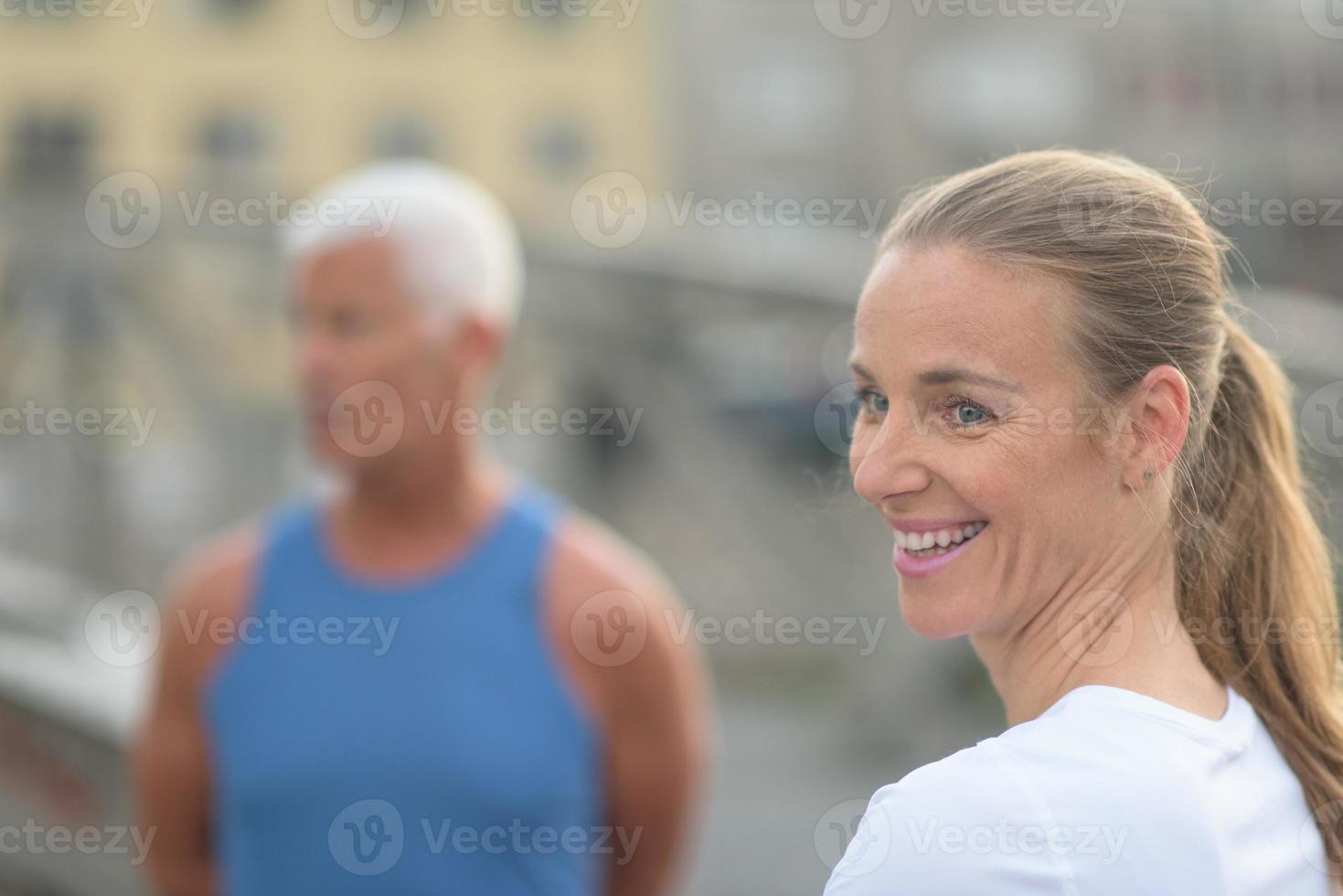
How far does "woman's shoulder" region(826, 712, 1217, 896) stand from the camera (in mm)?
1023

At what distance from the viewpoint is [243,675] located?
2334 millimetres

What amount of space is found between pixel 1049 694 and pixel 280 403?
2088 cm

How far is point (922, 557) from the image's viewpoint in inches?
50.8

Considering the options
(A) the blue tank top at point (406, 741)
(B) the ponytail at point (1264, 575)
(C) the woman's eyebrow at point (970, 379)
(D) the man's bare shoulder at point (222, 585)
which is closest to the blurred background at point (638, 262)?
(B) the ponytail at point (1264, 575)

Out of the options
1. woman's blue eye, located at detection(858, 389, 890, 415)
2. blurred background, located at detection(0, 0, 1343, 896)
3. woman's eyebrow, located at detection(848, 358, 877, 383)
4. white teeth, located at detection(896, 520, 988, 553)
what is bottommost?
blurred background, located at detection(0, 0, 1343, 896)

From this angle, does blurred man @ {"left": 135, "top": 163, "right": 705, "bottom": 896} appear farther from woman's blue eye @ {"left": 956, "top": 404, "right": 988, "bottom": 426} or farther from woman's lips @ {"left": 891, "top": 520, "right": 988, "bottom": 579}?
woman's blue eye @ {"left": 956, "top": 404, "right": 988, "bottom": 426}

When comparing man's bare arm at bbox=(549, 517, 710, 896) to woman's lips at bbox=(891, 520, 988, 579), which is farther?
man's bare arm at bbox=(549, 517, 710, 896)

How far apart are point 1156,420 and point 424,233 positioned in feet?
5.09

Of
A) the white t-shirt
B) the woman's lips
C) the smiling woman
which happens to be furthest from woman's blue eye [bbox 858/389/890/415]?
the white t-shirt

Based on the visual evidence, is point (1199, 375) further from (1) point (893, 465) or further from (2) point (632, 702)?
(2) point (632, 702)

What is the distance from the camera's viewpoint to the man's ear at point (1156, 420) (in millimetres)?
1230

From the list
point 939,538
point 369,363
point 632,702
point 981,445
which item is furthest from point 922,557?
point 369,363

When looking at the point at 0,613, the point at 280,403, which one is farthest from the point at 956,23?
the point at 0,613

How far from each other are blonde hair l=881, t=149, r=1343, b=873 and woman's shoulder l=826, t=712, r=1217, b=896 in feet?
0.91
